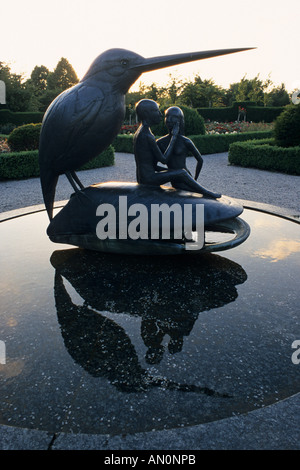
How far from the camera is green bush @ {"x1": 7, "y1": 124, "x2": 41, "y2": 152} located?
533 inches

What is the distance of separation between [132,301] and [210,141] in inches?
605

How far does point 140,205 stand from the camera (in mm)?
4328

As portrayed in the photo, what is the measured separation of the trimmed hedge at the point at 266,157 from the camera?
39.4ft

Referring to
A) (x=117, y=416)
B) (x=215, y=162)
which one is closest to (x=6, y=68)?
(x=215, y=162)

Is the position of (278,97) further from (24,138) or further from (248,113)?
(24,138)

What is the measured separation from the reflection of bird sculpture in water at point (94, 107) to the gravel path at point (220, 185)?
3960 mm

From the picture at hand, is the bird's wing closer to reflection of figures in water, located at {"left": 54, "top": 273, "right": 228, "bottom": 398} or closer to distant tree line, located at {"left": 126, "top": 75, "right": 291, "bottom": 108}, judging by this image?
reflection of figures in water, located at {"left": 54, "top": 273, "right": 228, "bottom": 398}

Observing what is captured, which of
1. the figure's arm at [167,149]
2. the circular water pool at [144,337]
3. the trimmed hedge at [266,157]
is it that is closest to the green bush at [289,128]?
the trimmed hedge at [266,157]

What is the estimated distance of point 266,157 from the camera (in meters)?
12.8

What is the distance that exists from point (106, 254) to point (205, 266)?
4.78 ft

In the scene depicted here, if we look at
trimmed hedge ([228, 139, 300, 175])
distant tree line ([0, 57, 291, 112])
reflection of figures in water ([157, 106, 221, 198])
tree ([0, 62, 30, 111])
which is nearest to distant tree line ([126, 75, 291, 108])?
distant tree line ([0, 57, 291, 112])

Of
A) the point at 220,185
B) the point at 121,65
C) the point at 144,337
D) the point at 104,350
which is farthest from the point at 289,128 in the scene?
the point at 104,350

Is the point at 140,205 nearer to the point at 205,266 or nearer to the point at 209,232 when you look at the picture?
the point at 205,266

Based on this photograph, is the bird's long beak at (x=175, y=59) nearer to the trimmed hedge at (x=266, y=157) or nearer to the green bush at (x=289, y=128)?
the trimmed hedge at (x=266, y=157)
